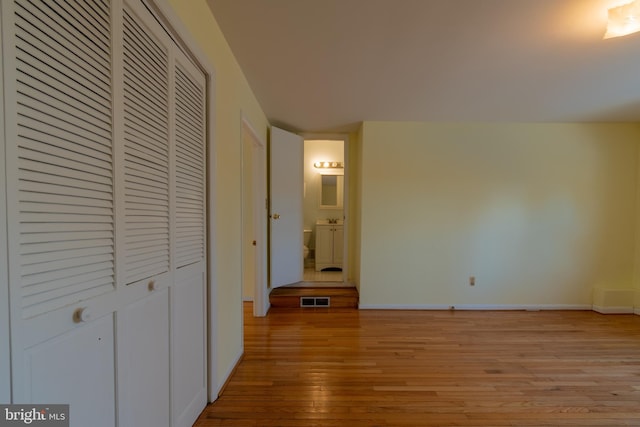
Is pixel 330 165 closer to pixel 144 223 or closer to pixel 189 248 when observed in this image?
pixel 189 248

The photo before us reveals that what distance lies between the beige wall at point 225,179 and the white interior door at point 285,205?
3.66 ft

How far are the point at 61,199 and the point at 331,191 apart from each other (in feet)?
16.3

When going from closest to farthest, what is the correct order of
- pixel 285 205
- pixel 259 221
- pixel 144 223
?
pixel 144 223 → pixel 259 221 → pixel 285 205

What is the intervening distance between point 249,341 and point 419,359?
5.25 feet

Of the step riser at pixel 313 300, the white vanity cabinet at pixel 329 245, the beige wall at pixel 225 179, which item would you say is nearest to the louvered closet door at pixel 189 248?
the beige wall at pixel 225 179

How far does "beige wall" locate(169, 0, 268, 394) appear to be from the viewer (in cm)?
159

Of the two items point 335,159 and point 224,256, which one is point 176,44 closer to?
point 224,256

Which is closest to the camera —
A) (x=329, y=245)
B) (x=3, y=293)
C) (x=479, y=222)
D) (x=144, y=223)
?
(x=3, y=293)

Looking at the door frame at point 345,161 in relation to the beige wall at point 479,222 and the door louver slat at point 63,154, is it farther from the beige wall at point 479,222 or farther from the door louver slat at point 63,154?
the door louver slat at point 63,154

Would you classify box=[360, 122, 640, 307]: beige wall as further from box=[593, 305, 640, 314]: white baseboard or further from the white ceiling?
the white ceiling

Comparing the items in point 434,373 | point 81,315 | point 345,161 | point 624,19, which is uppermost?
point 624,19

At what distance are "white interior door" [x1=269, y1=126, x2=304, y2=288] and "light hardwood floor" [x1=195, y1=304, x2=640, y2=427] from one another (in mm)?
710


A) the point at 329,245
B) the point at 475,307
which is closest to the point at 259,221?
the point at 329,245

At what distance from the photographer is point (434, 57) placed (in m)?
1.95
